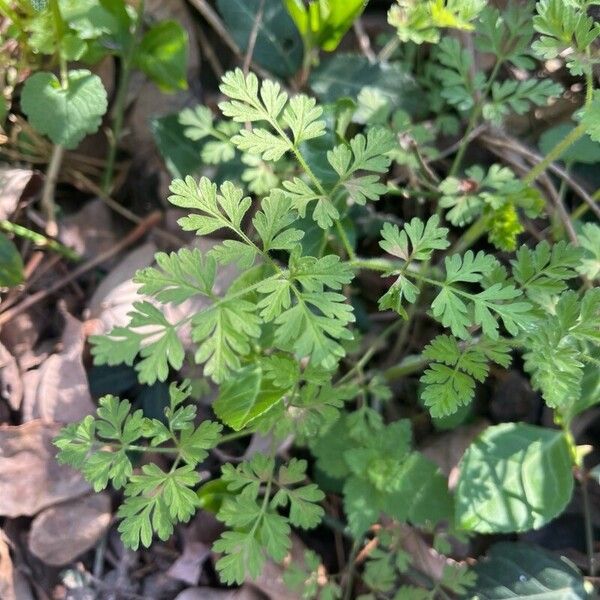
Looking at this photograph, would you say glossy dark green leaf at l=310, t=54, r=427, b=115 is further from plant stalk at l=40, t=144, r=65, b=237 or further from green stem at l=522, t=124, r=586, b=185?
plant stalk at l=40, t=144, r=65, b=237

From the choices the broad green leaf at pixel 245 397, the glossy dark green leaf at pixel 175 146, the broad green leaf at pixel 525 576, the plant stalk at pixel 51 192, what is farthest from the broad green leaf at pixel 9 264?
the broad green leaf at pixel 525 576

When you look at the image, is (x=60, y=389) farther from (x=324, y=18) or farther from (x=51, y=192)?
(x=324, y=18)

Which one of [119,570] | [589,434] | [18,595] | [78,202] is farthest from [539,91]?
[18,595]

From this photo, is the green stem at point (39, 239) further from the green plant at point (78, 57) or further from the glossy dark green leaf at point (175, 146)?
the glossy dark green leaf at point (175, 146)

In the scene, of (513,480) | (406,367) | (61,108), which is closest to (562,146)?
(406,367)

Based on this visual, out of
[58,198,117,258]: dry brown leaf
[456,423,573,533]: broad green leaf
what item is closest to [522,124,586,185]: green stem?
[456,423,573,533]: broad green leaf

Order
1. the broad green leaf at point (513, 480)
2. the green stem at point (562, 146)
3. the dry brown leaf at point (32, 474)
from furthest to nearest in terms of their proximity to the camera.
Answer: the dry brown leaf at point (32, 474)
the broad green leaf at point (513, 480)
the green stem at point (562, 146)

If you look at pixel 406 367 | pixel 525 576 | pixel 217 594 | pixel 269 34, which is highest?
pixel 269 34
